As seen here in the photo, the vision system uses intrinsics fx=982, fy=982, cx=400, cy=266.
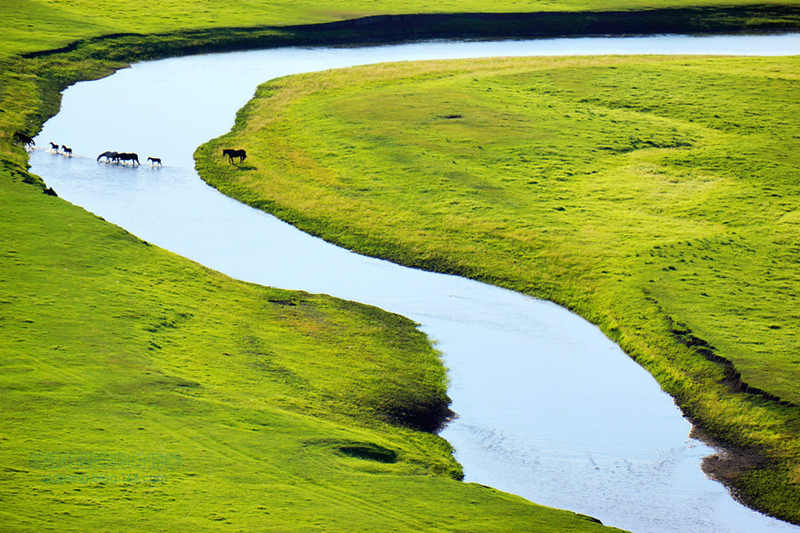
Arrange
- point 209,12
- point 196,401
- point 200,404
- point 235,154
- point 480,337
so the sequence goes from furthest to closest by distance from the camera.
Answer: point 209,12
point 235,154
point 480,337
point 196,401
point 200,404

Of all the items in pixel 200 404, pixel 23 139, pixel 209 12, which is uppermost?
pixel 209 12

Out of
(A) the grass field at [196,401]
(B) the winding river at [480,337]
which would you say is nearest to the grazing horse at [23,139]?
(B) the winding river at [480,337]

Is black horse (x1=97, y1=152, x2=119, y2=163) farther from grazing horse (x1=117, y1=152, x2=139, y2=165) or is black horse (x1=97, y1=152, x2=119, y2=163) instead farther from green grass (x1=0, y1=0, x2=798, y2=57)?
green grass (x1=0, y1=0, x2=798, y2=57)

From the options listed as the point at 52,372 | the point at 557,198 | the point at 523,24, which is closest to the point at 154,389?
the point at 52,372

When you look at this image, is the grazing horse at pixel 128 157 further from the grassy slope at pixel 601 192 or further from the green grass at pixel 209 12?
the green grass at pixel 209 12

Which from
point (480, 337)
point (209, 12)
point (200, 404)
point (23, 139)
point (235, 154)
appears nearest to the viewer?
point (200, 404)

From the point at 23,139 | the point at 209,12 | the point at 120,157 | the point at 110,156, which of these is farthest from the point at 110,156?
the point at 209,12

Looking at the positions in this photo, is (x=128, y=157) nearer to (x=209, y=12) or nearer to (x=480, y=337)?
(x=480, y=337)

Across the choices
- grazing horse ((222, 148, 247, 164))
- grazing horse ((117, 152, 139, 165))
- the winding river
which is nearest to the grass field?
the winding river
